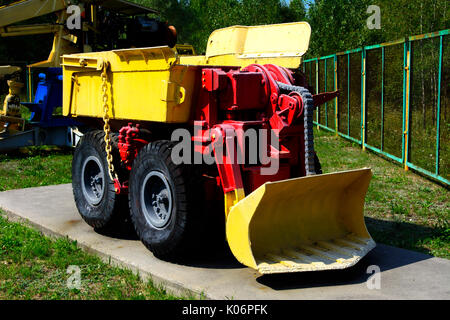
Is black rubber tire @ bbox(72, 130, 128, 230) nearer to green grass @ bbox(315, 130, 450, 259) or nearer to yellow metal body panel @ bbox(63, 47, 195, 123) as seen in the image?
yellow metal body panel @ bbox(63, 47, 195, 123)

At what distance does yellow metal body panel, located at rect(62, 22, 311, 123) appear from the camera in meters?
4.98

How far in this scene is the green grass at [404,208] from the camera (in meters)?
5.73

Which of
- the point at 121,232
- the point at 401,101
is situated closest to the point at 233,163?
the point at 121,232

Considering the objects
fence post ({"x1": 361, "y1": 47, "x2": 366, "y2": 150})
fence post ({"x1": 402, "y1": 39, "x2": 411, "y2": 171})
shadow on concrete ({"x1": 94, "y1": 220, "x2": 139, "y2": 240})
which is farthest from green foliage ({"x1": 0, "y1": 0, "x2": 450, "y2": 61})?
shadow on concrete ({"x1": 94, "y1": 220, "x2": 139, "y2": 240})

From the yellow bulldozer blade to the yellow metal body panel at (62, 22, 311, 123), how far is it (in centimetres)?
119

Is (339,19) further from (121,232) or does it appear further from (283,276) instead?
(283,276)

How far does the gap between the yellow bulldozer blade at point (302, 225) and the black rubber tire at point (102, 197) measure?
5.77 feet

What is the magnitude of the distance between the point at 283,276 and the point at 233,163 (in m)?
1.00

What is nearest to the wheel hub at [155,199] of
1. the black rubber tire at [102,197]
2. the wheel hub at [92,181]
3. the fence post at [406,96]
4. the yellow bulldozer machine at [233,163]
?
the yellow bulldozer machine at [233,163]

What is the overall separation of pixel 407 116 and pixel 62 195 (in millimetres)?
5745

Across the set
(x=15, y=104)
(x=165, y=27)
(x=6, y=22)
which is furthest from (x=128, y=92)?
(x=6, y=22)

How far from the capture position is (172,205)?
16.1ft

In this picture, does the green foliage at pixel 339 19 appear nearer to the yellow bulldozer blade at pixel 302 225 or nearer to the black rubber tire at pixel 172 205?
the black rubber tire at pixel 172 205
